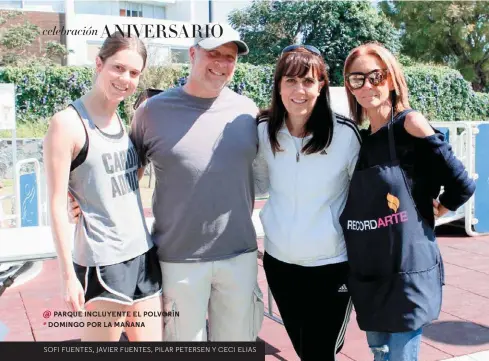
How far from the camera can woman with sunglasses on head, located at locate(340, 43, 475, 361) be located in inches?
82.4

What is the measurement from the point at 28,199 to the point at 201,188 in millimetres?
4225

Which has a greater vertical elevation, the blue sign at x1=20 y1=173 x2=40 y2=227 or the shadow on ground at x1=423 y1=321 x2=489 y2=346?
the blue sign at x1=20 y1=173 x2=40 y2=227

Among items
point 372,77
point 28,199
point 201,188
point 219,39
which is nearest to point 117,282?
point 201,188

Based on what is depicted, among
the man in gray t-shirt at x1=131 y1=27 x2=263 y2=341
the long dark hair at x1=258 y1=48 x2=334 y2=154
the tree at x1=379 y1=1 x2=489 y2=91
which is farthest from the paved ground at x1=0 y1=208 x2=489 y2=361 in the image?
the tree at x1=379 y1=1 x2=489 y2=91

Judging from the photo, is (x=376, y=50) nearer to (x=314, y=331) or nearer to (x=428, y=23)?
(x=314, y=331)

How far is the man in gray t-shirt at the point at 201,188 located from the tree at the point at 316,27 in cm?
1876

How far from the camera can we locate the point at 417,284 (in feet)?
6.93

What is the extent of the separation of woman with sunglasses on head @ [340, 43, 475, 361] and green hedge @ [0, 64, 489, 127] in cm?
1121

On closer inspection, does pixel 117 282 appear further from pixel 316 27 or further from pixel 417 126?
pixel 316 27

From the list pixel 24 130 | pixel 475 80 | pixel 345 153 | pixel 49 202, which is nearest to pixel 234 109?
pixel 345 153

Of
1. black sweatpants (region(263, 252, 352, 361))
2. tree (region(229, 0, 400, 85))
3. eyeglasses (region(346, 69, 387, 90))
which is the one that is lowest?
black sweatpants (region(263, 252, 352, 361))

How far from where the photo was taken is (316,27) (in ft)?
70.4

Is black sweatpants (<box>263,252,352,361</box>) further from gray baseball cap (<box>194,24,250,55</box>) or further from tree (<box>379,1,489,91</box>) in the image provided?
tree (<box>379,1,489,91</box>)

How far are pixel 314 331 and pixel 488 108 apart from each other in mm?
22971
